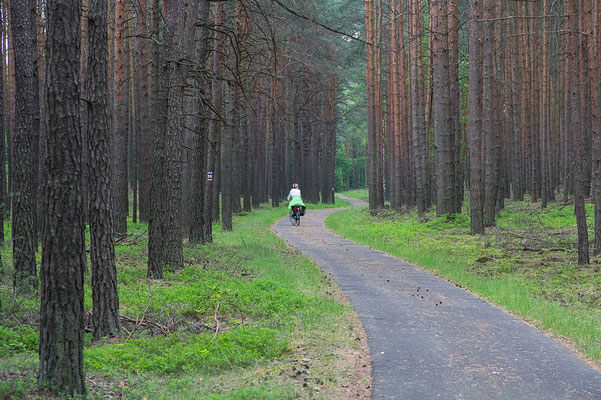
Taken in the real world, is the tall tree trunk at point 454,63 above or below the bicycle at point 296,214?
above

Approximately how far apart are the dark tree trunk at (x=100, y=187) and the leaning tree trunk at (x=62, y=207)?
249cm

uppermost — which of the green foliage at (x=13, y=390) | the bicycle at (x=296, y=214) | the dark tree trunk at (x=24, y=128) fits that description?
the dark tree trunk at (x=24, y=128)

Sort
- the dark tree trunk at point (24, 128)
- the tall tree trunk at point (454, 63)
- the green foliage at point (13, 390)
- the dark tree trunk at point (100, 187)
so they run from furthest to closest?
1. the tall tree trunk at point (454, 63)
2. the dark tree trunk at point (24, 128)
3. the dark tree trunk at point (100, 187)
4. the green foliage at point (13, 390)

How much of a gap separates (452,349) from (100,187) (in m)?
5.07

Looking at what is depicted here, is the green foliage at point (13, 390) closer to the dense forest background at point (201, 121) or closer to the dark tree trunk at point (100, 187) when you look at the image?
the dense forest background at point (201, 121)

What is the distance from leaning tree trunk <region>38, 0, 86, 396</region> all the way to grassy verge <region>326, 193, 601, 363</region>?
5.79 metres

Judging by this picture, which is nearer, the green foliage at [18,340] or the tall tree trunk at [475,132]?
the green foliage at [18,340]

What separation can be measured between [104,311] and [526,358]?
17.9ft

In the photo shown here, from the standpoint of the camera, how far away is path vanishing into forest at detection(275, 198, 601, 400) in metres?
6.05

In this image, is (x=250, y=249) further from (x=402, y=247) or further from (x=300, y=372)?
(x=300, y=372)

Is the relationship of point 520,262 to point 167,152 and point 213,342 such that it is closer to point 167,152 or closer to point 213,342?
point 167,152

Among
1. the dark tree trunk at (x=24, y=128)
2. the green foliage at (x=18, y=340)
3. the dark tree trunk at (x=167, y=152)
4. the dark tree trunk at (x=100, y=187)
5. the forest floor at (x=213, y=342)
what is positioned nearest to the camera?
the forest floor at (x=213, y=342)

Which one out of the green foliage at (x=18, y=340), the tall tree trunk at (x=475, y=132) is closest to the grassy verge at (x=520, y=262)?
the tall tree trunk at (x=475, y=132)

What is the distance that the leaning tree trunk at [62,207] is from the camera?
5.35 m
